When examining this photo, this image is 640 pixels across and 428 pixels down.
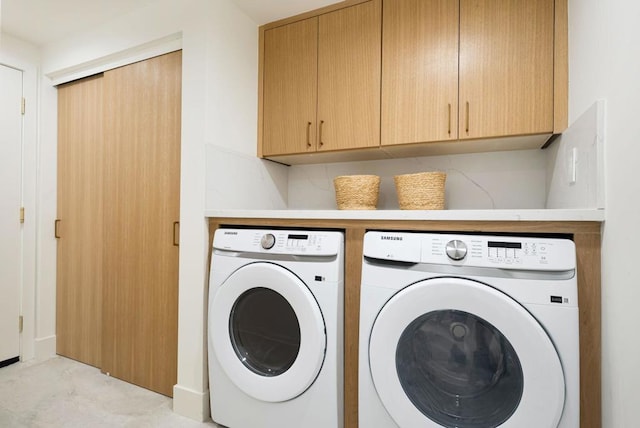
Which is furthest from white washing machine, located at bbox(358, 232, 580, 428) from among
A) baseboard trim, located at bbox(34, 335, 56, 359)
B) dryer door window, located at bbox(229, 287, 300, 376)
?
baseboard trim, located at bbox(34, 335, 56, 359)

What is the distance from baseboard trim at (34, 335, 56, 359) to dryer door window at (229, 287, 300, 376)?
1775mm

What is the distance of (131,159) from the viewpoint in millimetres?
2000

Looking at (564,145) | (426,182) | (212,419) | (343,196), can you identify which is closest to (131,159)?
(343,196)

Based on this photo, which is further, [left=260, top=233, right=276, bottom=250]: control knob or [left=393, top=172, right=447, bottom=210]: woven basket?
[left=393, top=172, right=447, bottom=210]: woven basket

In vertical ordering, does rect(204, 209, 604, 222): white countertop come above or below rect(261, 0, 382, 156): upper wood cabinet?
below

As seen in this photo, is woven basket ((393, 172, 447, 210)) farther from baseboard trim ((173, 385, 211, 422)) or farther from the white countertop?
baseboard trim ((173, 385, 211, 422))

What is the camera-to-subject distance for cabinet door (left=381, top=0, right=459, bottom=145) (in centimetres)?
164

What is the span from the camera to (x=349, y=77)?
6.13 feet

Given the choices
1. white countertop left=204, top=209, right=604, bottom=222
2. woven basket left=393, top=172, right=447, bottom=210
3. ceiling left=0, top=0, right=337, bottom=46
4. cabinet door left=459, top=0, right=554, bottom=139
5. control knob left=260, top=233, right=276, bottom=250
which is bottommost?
control knob left=260, top=233, right=276, bottom=250

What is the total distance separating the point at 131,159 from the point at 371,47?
154cm

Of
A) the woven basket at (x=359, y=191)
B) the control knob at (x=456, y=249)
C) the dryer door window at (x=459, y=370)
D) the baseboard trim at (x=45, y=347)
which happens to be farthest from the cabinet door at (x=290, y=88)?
the baseboard trim at (x=45, y=347)

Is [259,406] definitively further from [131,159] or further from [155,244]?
[131,159]

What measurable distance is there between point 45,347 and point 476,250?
2.89 metres

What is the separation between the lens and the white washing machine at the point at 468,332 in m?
1.00
